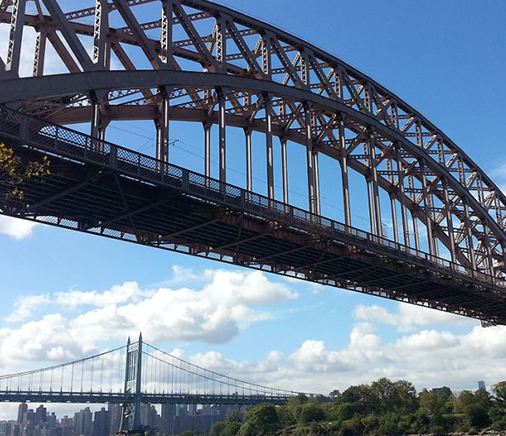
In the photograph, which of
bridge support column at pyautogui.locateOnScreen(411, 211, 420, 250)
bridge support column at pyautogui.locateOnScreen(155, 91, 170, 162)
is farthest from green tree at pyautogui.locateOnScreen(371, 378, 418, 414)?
bridge support column at pyautogui.locateOnScreen(155, 91, 170, 162)

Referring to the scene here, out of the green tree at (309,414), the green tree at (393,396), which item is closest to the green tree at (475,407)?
the green tree at (393,396)

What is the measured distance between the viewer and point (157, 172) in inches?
1197

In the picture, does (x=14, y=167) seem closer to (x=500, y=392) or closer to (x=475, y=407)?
(x=475, y=407)

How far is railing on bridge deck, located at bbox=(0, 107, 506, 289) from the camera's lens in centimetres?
2538

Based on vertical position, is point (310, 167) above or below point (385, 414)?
above

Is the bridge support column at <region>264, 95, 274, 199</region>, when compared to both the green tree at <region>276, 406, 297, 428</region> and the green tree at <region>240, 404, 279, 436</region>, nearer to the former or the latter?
the green tree at <region>240, 404, 279, 436</region>

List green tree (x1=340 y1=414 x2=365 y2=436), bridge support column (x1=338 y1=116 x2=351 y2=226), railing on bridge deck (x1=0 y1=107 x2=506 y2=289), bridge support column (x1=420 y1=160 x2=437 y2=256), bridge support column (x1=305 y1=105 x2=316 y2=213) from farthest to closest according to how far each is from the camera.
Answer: green tree (x1=340 y1=414 x2=365 y2=436) → bridge support column (x1=420 y1=160 x2=437 y2=256) → bridge support column (x1=338 y1=116 x2=351 y2=226) → bridge support column (x1=305 y1=105 x2=316 y2=213) → railing on bridge deck (x1=0 y1=107 x2=506 y2=289)

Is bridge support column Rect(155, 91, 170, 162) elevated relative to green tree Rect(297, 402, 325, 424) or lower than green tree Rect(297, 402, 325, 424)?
elevated

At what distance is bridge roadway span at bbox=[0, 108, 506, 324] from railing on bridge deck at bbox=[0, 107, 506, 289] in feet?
0.15

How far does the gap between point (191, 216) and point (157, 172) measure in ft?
13.9

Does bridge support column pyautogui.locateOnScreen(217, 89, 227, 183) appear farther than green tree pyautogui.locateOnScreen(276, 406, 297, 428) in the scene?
No

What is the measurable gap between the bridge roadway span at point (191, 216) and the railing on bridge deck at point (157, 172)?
44 mm

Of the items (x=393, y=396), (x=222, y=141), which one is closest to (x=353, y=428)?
(x=393, y=396)

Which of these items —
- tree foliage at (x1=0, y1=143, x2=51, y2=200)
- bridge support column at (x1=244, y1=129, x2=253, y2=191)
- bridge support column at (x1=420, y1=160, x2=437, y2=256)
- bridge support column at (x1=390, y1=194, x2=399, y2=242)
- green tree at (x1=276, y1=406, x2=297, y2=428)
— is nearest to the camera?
tree foliage at (x1=0, y1=143, x2=51, y2=200)
